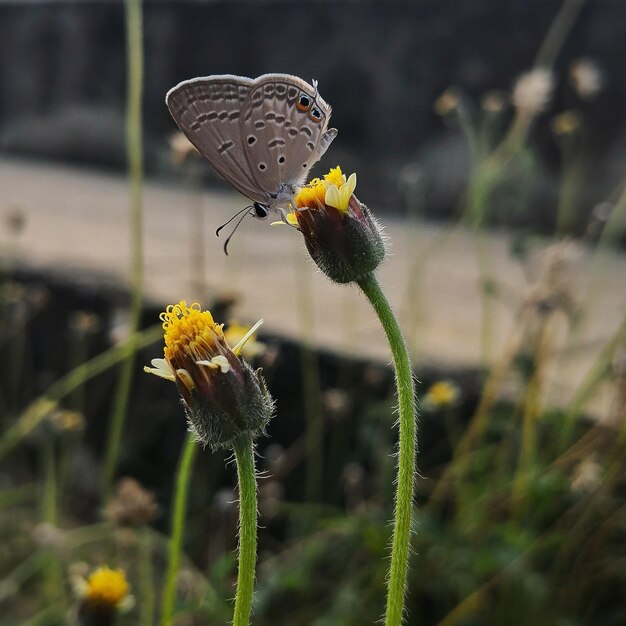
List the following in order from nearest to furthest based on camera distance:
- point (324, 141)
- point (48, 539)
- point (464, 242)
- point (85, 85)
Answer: point (324, 141) → point (48, 539) → point (464, 242) → point (85, 85)

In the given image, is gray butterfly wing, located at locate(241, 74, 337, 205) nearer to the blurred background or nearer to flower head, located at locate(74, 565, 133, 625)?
the blurred background

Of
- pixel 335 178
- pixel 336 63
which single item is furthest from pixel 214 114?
pixel 336 63

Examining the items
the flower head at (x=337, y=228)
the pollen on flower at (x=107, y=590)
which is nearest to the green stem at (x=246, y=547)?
the flower head at (x=337, y=228)

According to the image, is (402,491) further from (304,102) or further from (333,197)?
(304,102)

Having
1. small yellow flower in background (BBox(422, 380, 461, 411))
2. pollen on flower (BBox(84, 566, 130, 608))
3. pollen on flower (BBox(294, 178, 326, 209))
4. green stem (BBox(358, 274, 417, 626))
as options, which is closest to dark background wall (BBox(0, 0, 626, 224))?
small yellow flower in background (BBox(422, 380, 461, 411))

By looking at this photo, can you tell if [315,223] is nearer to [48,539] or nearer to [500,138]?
[48,539]

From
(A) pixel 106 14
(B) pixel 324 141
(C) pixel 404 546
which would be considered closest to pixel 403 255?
(B) pixel 324 141

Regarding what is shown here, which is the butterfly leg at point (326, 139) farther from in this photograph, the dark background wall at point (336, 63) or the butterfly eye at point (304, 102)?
the dark background wall at point (336, 63)
